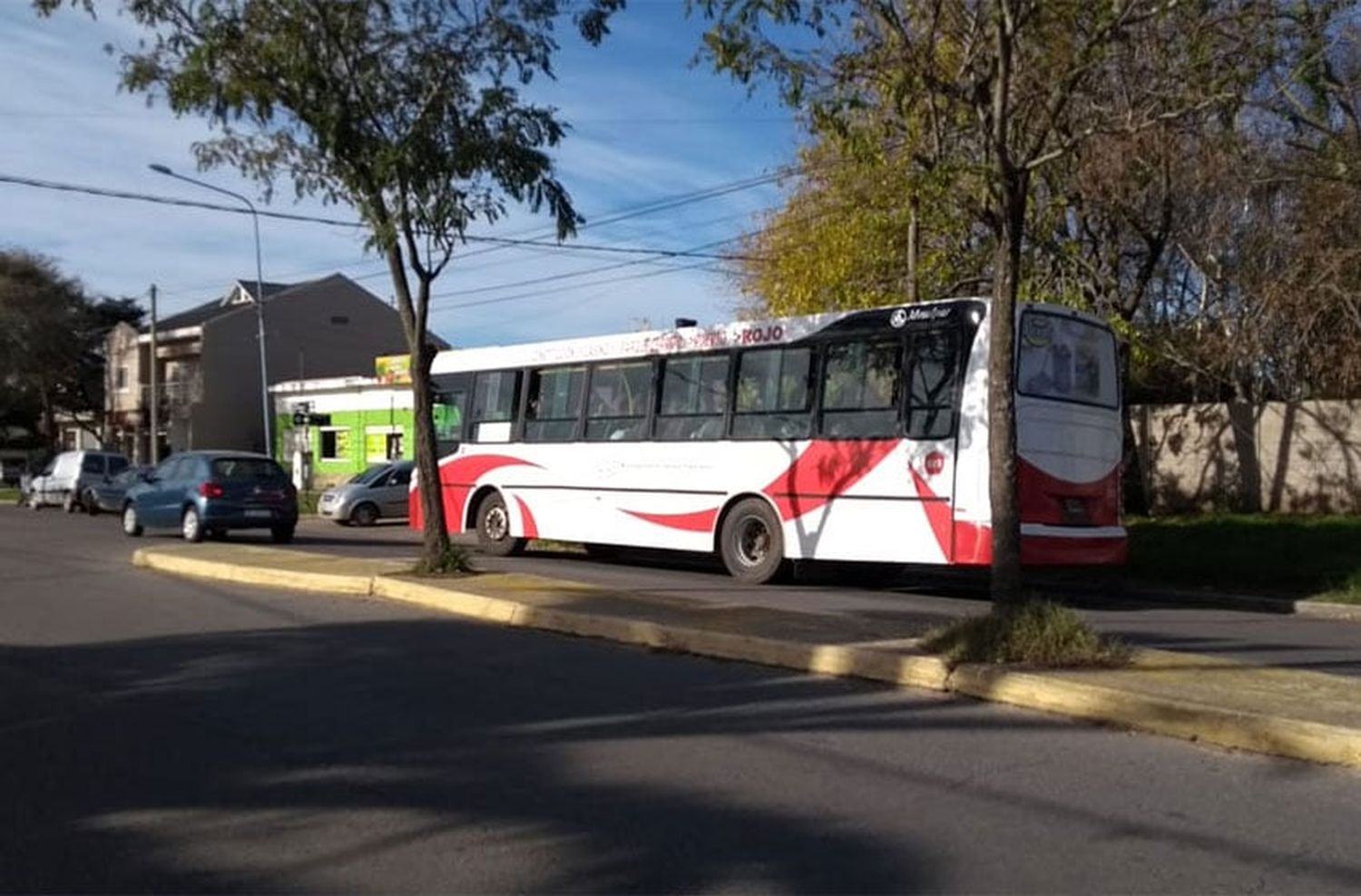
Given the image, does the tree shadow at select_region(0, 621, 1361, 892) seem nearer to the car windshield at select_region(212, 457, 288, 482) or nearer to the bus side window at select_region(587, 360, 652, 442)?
the bus side window at select_region(587, 360, 652, 442)

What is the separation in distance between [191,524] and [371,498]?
9007 mm

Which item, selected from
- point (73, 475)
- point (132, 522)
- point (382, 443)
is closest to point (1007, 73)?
point (132, 522)

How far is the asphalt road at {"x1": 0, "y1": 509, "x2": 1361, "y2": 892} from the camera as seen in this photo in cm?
521

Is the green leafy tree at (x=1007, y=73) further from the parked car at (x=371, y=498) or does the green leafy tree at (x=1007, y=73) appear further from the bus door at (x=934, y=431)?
the parked car at (x=371, y=498)

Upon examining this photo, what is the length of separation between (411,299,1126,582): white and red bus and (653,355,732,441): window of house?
23 mm

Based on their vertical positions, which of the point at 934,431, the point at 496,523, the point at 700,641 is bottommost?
the point at 700,641

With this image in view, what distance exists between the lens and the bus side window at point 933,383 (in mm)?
14281

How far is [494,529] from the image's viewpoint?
20.4 m

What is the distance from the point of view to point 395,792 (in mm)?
6336

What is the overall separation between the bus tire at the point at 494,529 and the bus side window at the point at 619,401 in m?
2.40

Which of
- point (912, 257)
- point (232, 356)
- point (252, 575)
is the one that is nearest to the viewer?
point (252, 575)

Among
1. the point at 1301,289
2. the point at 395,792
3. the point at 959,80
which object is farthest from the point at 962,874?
the point at 1301,289

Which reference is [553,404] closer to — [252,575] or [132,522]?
[252,575]

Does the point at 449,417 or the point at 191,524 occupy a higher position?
the point at 449,417
